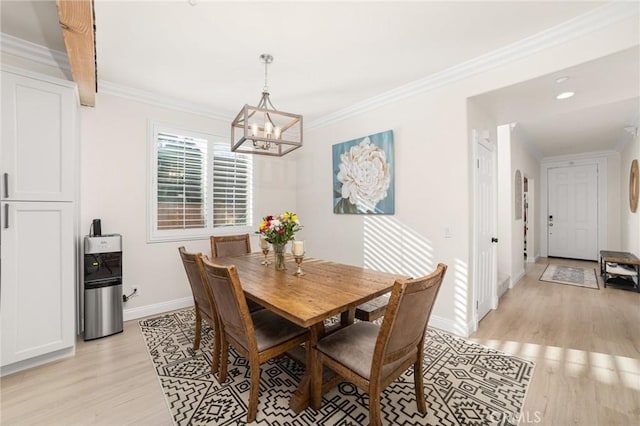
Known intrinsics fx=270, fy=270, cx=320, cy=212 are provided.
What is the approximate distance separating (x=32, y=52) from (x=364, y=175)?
3.46m

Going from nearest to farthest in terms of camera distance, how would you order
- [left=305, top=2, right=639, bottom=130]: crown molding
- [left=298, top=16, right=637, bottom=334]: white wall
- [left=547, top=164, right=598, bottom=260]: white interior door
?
1. [left=305, top=2, right=639, bottom=130]: crown molding
2. [left=298, top=16, right=637, bottom=334]: white wall
3. [left=547, top=164, right=598, bottom=260]: white interior door

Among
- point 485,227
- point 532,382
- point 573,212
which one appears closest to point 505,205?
point 485,227

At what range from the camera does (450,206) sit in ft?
9.14

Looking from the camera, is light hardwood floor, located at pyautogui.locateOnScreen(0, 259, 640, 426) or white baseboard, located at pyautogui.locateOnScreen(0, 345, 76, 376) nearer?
light hardwood floor, located at pyautogui.locateOnScreen(0, 259, 640, 426)

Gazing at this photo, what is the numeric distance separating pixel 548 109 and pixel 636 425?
2.78 meters

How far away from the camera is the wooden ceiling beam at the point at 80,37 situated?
1.49m

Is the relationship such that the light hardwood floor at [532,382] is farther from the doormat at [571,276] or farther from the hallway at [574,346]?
the doormat at [571,276]

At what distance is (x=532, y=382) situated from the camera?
1.97 meters

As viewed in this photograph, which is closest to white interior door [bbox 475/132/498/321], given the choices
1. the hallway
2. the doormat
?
the hallway

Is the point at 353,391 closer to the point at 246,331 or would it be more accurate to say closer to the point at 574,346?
the point at 246,331

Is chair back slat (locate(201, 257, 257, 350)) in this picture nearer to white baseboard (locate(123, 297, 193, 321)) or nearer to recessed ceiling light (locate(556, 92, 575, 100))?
white baseboard (locate(123, 297, 193, 321))

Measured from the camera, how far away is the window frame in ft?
10.7

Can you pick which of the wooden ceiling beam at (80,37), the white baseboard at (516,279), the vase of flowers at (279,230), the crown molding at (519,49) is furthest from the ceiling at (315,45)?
the white baseboard at (516,279)

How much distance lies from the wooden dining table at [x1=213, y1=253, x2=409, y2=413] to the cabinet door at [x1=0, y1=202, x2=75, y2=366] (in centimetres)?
144
